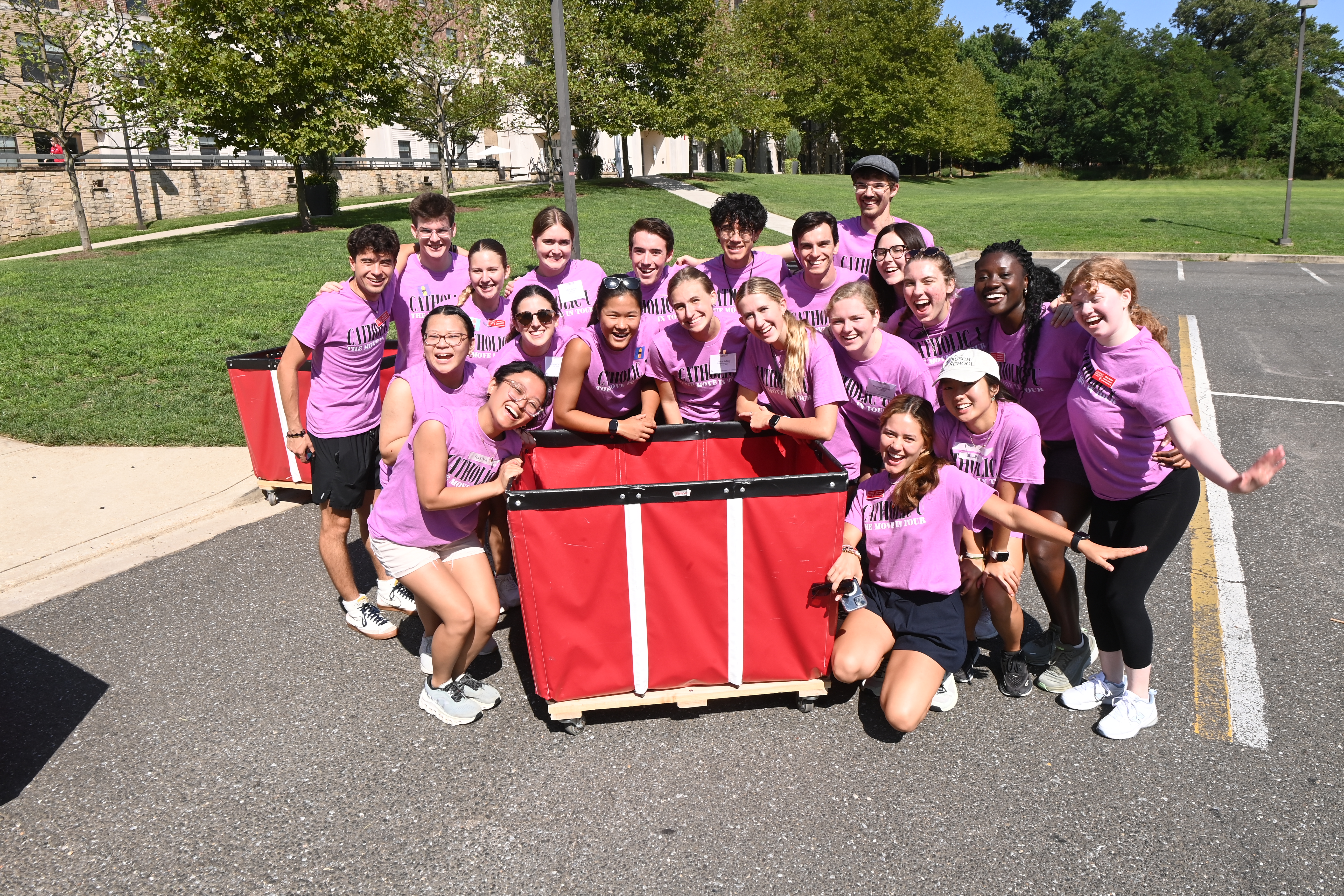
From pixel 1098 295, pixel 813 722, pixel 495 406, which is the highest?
pixel 1098 295

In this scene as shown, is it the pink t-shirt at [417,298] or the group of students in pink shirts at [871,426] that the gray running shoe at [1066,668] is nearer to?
the group of students in pink shirts at [871,426]

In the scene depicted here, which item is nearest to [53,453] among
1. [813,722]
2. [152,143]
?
[813,722]

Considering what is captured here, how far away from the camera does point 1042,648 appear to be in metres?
4.19

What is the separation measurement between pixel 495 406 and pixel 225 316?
10121mm

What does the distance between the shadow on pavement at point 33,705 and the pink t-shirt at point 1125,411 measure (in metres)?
4.50

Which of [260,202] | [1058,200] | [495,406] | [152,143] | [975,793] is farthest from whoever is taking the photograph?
[1058,200]

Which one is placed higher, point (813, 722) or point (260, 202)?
point (260, 202)

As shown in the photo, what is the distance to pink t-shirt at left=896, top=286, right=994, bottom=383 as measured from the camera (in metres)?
4.11

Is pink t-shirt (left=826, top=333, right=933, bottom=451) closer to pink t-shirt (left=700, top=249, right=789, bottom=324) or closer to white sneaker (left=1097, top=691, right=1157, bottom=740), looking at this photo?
pink t-shirt (left=700, top=249, right=789, bottom=324)

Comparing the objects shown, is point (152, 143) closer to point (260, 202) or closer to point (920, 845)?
point (260, 202)

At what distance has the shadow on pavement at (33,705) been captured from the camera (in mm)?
3539

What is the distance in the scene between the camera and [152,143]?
20.4 metres

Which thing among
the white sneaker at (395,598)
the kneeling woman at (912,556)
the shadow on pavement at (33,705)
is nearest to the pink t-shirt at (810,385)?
the kneeling woman at (912,556)

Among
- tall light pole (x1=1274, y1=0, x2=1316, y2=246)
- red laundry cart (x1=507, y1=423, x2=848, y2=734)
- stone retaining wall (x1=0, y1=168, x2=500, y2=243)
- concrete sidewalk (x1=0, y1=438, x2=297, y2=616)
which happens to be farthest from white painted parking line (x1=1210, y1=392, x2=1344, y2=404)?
stone retaining wall (x1=0, y1=168, x2=500, y2=243)
